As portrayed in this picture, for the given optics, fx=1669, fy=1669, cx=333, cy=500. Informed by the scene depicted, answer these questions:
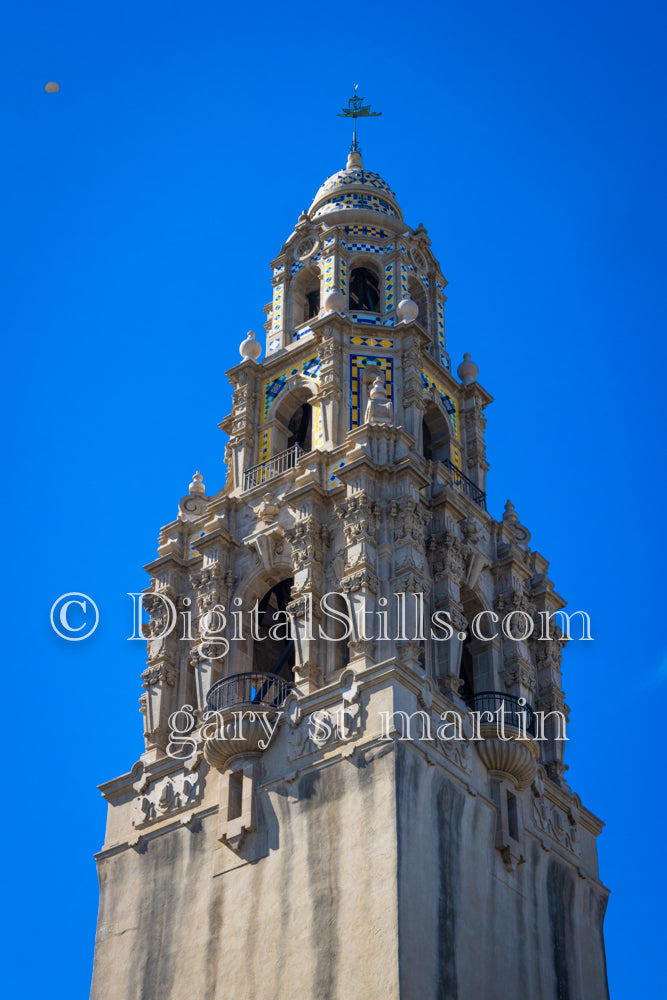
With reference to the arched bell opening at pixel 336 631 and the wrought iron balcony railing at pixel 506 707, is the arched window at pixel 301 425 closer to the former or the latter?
the arched bell opening at pixel 336 631

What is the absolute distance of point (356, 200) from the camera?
142 feet

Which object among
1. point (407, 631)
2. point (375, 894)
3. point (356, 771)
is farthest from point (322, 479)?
point (375, 894)

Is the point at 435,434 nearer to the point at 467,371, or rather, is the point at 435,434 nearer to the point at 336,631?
the point at 467,371

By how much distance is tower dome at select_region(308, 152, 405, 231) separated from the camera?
1684 inches

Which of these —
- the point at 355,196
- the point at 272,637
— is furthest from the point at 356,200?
the point at 272,637

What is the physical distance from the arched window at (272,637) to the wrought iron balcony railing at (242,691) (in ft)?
8.16

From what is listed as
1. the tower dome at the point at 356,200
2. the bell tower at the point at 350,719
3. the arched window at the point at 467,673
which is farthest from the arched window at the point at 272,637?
the tower dome at the point at 356,200

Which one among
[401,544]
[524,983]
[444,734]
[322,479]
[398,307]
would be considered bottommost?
[524,983]

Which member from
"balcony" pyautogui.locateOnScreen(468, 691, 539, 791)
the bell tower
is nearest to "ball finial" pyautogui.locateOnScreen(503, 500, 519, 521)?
the bell tower

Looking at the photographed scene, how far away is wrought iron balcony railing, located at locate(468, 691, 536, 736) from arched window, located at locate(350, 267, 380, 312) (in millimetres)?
12331

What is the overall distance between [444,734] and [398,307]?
39.1ft

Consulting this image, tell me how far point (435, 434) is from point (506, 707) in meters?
7.90

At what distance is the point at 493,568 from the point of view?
37219 mm

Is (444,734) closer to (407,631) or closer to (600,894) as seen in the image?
(407,631)
